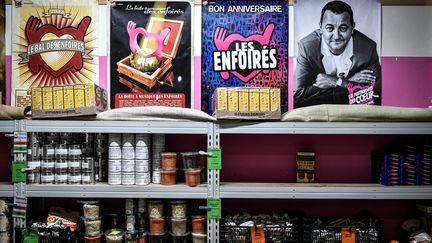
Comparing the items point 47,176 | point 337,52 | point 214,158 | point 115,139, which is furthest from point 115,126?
point 337,52

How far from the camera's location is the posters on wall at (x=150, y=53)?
3.28 metres

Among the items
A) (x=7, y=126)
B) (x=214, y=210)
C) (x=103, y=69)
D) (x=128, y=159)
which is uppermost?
(x=103, y=69)

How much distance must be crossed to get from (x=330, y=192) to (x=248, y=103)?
2.80ft

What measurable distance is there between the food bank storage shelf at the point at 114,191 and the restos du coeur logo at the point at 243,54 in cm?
103

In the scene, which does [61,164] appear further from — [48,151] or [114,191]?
[114,191]

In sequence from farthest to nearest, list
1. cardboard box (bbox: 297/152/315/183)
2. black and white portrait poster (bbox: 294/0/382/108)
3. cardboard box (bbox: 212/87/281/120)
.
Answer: black and white portrait poster (bbox: 294/0/382/108) < cardboard box (bbox: 297/152/315/183) < cardboard box (bbox: 212/87/281/120)

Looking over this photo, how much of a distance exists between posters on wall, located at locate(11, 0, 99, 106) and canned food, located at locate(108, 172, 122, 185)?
2.89 feet

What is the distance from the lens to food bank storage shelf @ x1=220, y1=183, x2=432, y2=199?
110 inches

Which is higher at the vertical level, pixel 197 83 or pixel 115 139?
pixel 197 83

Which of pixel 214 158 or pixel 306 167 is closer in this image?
pixel 214 158

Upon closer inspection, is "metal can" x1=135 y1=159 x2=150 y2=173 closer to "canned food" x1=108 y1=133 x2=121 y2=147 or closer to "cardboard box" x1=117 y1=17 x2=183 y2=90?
"canned food" x1=108 y1=133 x2=121 y2=147

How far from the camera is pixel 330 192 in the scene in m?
2.80

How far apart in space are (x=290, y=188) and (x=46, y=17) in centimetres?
241

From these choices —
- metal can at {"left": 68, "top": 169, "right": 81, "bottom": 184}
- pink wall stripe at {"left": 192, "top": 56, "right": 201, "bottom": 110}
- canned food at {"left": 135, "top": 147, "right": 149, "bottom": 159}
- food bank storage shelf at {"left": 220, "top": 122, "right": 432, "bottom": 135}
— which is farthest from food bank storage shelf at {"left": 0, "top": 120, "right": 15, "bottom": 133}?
food bank storage shelf at {"left": 220, "top": 122, "right": 432, "bottom": 135}
